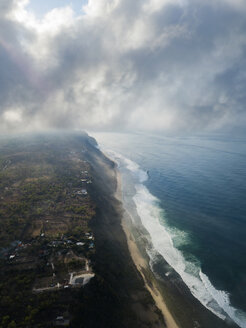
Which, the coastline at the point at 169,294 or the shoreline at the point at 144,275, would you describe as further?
the shoreline at the point at 144,275

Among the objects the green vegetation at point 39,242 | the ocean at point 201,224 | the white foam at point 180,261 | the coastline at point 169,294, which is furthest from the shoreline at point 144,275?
the green vegetation at point 39,242

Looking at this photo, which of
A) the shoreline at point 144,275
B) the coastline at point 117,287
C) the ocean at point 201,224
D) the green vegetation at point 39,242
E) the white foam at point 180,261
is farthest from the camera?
the ocean at point 201,224

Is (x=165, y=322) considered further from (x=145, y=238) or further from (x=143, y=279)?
(x=145, y=238)

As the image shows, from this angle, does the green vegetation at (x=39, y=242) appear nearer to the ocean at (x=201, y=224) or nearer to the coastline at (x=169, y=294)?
the coastline at (x=169, y=294)

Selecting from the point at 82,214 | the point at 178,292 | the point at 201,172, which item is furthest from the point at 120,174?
the point at 178,292

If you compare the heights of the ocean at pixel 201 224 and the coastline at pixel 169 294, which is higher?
the ocean at pixel 201 224

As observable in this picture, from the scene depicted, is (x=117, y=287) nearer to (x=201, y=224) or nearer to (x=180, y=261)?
(x=180, y=261)

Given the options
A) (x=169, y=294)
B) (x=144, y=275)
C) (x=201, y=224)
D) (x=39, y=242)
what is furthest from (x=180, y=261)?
(x=39, y=242)
